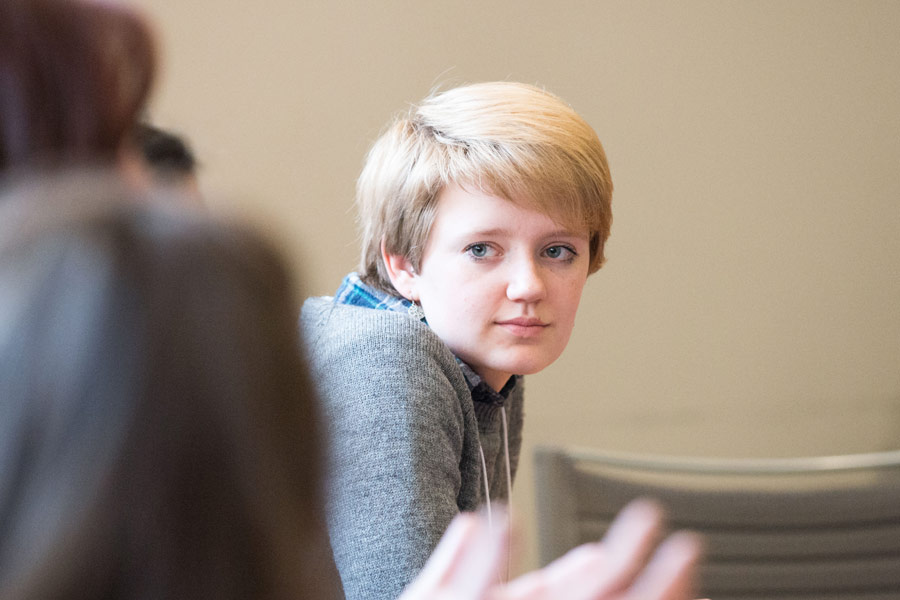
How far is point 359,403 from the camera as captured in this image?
107 cm

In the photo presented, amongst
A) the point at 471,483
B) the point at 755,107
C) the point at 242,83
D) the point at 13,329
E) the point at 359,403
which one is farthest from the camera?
the point at 755,107

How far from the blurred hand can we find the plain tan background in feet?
6.15

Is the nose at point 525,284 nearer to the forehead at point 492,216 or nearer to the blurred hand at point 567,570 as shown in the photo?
the forehead at point 492,216

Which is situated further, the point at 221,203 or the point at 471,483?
the point at 471,483

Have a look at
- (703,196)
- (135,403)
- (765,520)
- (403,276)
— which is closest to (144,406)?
(135,403)

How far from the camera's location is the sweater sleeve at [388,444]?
99cm

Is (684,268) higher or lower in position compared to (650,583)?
Answer: lower

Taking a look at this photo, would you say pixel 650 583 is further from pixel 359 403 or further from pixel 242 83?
pixel 242 83

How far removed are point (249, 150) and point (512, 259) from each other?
1.18m

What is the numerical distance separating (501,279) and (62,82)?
29.6 inches

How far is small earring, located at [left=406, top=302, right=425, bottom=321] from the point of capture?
1.23m

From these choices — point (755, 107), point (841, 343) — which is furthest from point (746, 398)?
point (755, 107)

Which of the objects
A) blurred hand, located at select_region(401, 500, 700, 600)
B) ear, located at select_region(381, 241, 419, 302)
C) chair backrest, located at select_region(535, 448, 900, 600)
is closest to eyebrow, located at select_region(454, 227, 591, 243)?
ear, located at select_region(381, 241, 419, 302)

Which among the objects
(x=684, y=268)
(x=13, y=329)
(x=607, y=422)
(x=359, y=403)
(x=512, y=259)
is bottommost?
(x=607, y=422)
